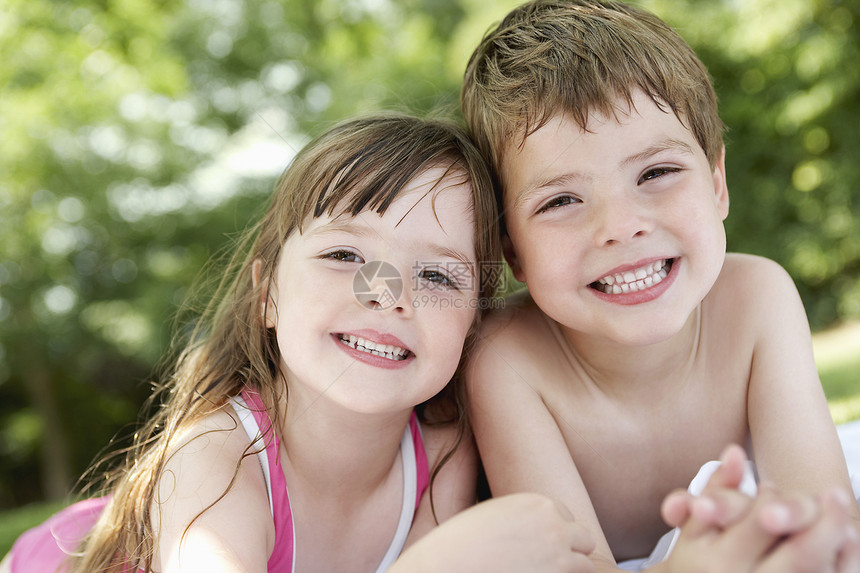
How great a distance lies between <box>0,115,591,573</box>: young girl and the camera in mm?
1623

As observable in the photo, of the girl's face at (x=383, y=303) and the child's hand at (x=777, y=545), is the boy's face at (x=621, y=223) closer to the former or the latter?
the girl's face at (x=383, y=303)

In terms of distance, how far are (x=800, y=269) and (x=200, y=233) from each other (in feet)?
27.9

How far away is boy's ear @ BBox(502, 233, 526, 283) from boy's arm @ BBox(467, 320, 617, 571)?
0.17 meters

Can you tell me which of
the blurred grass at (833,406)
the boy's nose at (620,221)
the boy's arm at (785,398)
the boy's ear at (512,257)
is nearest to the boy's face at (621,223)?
the boy's nose at (620,221)

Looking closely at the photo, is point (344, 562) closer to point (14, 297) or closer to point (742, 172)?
point (14, 297)

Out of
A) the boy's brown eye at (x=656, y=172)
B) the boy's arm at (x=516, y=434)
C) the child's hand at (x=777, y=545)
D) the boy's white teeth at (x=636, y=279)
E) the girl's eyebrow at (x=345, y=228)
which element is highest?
the girl's eyebrow at (x=345, y=228)

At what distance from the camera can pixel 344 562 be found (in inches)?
72.9

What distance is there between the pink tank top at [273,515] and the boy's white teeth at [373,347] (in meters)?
0.34

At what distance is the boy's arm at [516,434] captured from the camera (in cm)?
169

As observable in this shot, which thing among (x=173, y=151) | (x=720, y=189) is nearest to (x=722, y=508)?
(x=720, y=189)

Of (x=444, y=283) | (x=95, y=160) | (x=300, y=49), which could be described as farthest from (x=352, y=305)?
(x=300, y=49)

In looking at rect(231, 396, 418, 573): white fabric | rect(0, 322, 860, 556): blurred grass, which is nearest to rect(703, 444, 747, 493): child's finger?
rect(231, 396, 418, 573): white fabric

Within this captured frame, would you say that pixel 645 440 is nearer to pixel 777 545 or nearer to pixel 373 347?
pixel 373 347

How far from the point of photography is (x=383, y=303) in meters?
1.62
